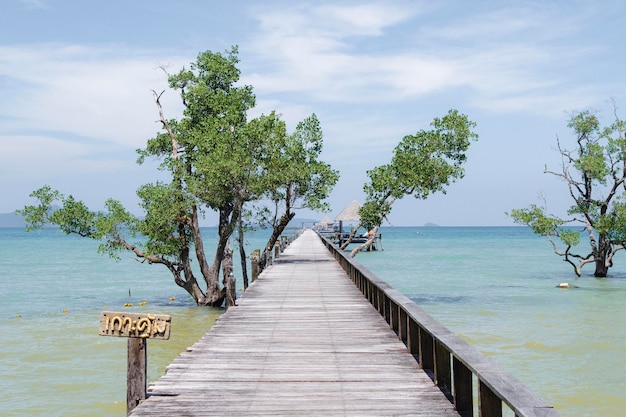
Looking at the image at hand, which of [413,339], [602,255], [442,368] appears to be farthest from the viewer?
[602,255]

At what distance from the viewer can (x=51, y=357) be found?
18016 mm

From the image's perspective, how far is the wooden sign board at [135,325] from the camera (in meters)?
6.77

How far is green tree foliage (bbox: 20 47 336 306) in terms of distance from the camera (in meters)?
24.4

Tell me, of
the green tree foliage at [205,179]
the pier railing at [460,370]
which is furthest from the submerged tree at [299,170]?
the pier railing at [460,370]

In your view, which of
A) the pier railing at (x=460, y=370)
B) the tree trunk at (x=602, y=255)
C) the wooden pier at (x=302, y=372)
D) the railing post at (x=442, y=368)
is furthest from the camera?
the tree trunk at (x=602, y=255)

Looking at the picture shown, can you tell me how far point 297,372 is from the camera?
8078mm

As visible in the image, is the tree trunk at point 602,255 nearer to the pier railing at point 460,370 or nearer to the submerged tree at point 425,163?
the submerged tree at point 425,163

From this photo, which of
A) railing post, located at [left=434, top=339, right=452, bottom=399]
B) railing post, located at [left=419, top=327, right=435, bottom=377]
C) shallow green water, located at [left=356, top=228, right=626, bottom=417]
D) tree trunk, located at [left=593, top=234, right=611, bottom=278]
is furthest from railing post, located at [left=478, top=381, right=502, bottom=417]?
tree trunk, located at [left=593, top=234, right=611, bottom=278]

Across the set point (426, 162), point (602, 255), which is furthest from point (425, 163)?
point (602, 255)

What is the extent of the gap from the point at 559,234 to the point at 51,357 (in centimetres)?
2518

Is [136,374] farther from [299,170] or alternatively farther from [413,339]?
[299,170]

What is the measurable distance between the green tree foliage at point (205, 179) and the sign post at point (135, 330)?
16.6 m

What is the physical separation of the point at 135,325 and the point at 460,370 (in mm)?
3260

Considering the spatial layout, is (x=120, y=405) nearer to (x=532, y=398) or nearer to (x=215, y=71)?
(x=532, y=398)
